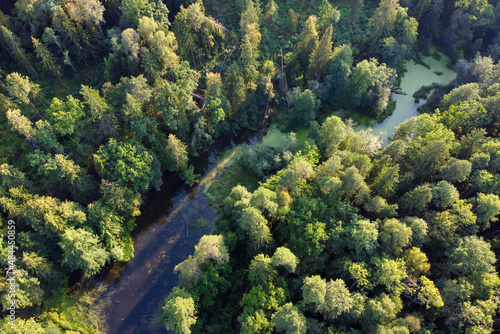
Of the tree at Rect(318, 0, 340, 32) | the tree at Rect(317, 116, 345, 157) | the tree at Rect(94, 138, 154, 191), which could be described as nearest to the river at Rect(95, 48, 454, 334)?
the tree at Rect(94, 138, 154, 191)

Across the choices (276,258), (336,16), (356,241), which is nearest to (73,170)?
(276,258)

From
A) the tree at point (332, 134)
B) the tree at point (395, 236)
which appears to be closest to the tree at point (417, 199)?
the tree at point (395, 236)

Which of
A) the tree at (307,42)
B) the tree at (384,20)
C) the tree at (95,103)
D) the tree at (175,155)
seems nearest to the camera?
the tree at (95,103)

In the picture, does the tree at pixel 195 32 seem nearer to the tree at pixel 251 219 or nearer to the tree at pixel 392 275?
the tree at pixel 251 219

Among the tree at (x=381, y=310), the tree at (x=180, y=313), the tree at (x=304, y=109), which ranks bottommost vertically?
the tree at (x=381, y=310)

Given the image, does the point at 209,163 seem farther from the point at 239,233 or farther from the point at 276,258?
the point at 276,258

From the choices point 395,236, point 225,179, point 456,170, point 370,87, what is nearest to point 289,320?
point 395,236

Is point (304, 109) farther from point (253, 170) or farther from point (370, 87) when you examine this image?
point (370, 87)
